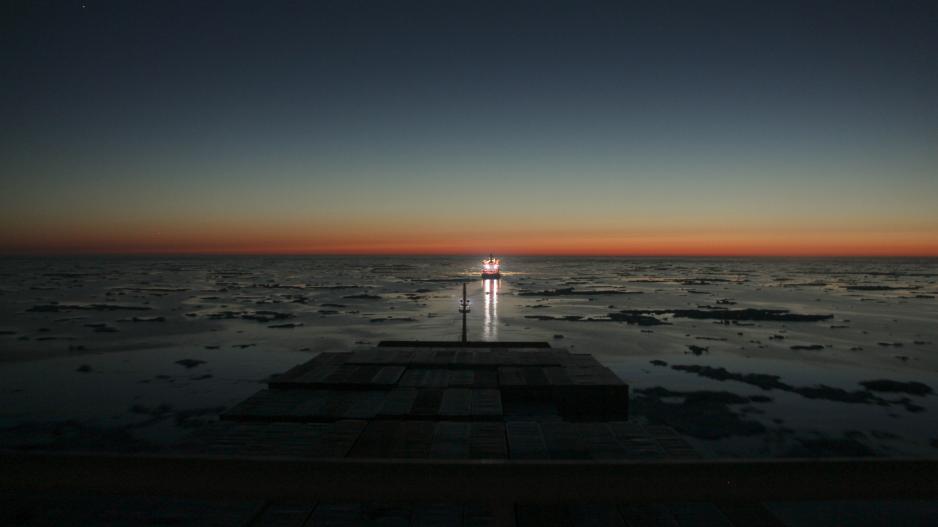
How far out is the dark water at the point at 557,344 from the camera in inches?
867

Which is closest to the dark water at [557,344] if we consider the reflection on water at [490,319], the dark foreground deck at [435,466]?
the reflection on water at [490,319]

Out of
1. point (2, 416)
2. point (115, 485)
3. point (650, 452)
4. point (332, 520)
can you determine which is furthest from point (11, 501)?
point (650, 452)

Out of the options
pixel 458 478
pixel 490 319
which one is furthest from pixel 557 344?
pixel 458 478

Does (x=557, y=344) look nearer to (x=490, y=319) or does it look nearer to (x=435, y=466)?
(x=490, y=319)

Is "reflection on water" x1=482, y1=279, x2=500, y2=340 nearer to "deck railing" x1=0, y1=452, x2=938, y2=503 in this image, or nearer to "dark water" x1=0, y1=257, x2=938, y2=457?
"dark water" x1=0, y1=257, x2=938, y2=457

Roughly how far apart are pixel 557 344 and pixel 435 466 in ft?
137

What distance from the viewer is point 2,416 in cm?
2331

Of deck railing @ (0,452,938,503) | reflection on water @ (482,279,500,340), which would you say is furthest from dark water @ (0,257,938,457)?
deck railing @ (0,452,938,503)

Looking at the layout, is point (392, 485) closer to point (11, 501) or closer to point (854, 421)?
point (11, 501)

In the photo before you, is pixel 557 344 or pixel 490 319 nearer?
pixel 557 344

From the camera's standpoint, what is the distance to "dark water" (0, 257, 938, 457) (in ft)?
72.2

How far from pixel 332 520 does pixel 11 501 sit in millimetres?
10103

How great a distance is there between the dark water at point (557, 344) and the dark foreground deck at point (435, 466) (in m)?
6.34

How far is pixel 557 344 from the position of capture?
42.1 metres
